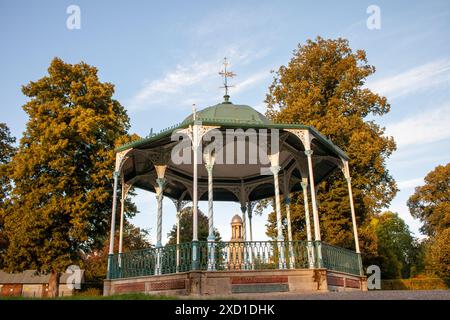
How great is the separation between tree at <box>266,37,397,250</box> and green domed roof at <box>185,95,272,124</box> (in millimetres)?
8170

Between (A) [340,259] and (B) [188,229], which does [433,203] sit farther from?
(A) [340,259]

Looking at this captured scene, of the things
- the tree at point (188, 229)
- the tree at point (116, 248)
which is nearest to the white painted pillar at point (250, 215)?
the tree at point (188, 229)

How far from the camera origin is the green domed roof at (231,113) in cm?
1388

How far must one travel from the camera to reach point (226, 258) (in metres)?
10.9

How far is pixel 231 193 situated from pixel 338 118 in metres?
8.04

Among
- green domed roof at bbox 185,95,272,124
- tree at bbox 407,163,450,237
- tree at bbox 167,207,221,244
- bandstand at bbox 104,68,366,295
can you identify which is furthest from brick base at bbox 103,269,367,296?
tree at bbox 407,163,450,237

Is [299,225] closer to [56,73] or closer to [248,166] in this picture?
[248,166]

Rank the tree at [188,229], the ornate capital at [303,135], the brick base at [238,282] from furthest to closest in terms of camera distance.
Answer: the tree at [188,229] < the ornate capital at [303,135] < the brick base at [238,282]

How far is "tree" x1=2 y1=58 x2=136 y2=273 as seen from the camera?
60.7 ft

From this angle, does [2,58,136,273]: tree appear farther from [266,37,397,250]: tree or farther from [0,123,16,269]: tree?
[266,37,397,250]: tree

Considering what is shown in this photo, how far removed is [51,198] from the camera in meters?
18.9

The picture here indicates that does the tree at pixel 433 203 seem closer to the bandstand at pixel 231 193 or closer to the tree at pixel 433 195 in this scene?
the tree at pixel 433 195

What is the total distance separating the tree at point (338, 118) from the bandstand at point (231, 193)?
4.16 meters

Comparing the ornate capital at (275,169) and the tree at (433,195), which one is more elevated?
the tree at (433,195)
